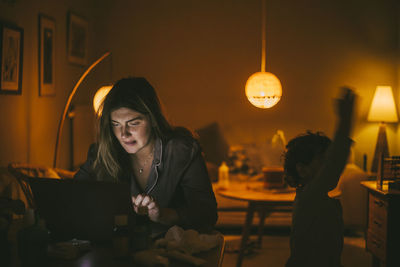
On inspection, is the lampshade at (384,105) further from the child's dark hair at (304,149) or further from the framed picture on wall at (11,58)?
the framed picture on wall at (11,58)

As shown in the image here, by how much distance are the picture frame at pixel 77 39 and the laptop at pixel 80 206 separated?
129 inches

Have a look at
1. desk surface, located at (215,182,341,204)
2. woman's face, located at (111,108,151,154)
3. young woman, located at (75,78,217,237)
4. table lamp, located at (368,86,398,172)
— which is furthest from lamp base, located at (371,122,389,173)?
woman's face, located at (111,108,151,154)

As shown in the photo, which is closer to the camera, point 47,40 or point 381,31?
point 47,40

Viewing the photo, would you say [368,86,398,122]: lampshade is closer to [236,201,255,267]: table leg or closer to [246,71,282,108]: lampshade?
[246,71,282,108]: lampshade

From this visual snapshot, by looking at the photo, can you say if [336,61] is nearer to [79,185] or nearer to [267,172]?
[267,172]

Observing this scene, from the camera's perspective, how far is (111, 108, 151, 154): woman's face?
1856 mm

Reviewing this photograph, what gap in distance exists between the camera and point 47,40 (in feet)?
13.2

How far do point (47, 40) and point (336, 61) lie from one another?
A: 3.08 meters

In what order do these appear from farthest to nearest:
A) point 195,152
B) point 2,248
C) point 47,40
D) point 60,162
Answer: point 60,162, point 47,40, point 195,152, point 2,248

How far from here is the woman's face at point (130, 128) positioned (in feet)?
6.09

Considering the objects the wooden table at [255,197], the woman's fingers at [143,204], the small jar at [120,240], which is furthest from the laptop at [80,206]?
the wooden table at [255,197]

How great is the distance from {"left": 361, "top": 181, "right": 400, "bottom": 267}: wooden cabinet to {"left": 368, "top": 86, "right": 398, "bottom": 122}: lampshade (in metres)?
2.03

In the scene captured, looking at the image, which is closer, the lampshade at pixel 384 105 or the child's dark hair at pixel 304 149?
the child's dark hair at pixel 304 149

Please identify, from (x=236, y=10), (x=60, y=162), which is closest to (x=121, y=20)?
(x=236, y=10)
